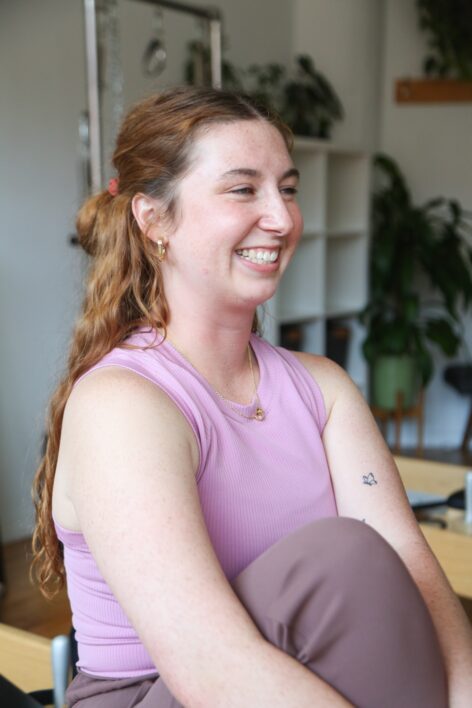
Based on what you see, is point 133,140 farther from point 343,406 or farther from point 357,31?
point 357,31

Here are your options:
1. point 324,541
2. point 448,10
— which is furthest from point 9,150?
point 324,541

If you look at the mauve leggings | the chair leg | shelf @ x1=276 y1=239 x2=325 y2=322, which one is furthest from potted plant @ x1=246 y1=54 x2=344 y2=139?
the mauve leggings

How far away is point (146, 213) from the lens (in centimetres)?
133

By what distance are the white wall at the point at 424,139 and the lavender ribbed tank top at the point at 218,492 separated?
4.53 m

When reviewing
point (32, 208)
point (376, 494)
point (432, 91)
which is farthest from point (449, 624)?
point (432, 91)

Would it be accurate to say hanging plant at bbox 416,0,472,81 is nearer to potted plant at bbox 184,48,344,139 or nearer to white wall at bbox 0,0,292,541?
potted plant at bbox 184,48,344,139

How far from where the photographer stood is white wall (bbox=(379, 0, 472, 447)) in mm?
5551

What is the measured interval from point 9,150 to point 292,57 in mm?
2044

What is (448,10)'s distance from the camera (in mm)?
5223

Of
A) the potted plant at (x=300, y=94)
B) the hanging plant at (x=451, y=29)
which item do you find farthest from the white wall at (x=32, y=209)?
the hanging plant at (x=451, y=29)

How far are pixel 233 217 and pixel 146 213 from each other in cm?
15

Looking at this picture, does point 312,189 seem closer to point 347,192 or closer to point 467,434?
point 347,192

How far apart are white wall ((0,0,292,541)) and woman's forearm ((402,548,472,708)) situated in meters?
2.56

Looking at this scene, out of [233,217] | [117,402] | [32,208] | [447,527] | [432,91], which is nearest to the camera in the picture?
[117,402]
